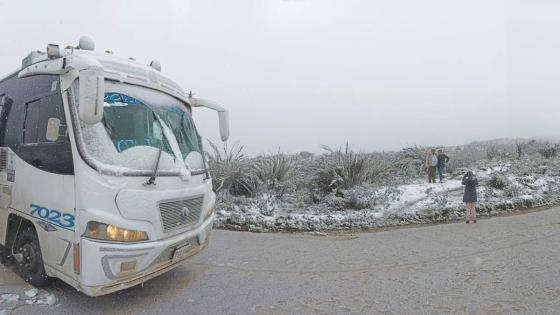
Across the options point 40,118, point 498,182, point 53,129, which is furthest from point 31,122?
point 498,182

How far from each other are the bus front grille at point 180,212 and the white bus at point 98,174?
11 millimetres

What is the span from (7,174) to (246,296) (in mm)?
3455

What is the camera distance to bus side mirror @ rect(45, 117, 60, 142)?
13.7 ft

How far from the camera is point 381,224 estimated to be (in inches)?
370

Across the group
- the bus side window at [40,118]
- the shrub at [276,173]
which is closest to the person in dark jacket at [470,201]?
the shrub at [276,173]

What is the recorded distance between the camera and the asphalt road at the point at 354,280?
4398 mm

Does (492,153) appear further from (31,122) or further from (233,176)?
(31,122)

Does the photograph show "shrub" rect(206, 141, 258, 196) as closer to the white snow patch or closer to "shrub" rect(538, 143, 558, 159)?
the white snow patch

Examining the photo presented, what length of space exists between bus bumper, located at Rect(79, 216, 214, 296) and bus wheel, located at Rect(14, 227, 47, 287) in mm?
1111

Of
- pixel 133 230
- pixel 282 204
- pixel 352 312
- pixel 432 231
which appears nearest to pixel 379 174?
pixel 282 204

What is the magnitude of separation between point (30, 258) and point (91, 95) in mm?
2458

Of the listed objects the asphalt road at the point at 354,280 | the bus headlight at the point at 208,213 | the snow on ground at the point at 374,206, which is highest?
the bus headlight at the point at 208,213

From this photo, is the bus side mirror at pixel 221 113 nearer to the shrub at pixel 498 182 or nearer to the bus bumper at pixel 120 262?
the bus bumper at pixel 120 262

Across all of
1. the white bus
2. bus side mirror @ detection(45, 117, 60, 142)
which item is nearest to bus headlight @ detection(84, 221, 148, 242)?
the white bus
